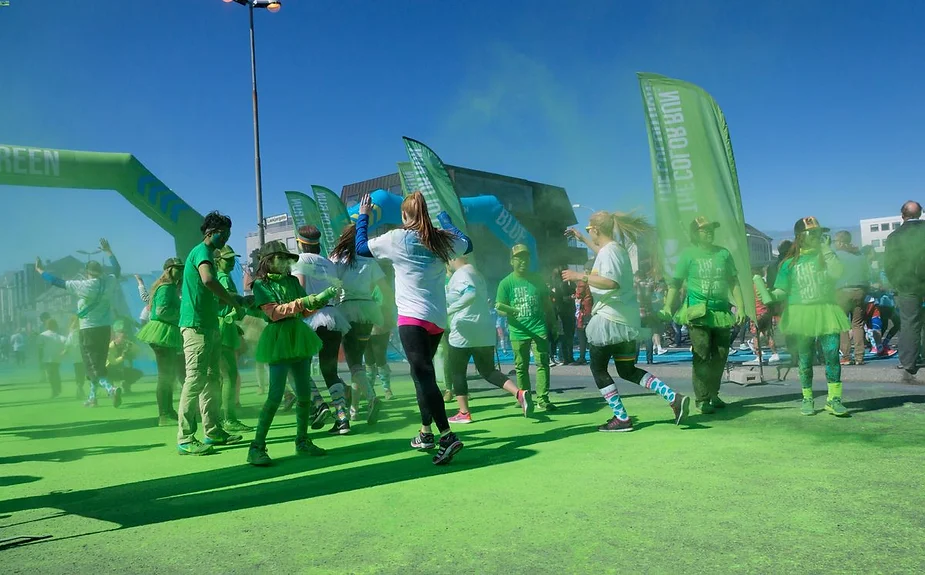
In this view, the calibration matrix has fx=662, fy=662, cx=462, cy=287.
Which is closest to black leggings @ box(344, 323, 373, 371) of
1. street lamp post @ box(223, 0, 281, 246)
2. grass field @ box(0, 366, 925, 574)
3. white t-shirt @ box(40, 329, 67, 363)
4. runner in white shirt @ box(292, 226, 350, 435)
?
runner in white shirt @ box(292, 226, 350, 435)

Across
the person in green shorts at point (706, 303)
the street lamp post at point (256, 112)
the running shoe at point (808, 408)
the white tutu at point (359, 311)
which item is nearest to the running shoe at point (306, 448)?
the white tutu at point (359, 311)

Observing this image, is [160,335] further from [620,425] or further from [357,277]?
[620,425]

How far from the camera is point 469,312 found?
658cm

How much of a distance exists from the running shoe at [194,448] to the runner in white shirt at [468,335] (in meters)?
2.30

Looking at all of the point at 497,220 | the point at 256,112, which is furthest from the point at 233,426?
the point at 256,112

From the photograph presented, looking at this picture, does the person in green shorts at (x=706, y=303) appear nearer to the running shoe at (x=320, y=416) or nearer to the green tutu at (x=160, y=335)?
the running shoe at (x=320, y=416)

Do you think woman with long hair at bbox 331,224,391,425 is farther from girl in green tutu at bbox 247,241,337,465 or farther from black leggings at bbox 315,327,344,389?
girl in green tutu at bbox 247,241,337,465

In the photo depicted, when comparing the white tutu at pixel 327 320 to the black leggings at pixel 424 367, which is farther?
the white tutu at pixel 327 320

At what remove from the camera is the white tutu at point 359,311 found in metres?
6.28

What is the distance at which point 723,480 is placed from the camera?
3.65 metres

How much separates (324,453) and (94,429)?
3.69 m

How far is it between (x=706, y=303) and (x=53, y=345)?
11.7 m

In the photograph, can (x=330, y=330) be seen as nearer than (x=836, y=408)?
No

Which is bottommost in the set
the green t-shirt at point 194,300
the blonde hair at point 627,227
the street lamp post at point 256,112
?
the green t-shirt at point 194,300
